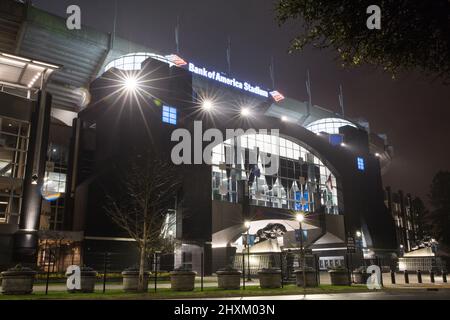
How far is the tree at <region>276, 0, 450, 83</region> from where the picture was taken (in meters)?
12.0

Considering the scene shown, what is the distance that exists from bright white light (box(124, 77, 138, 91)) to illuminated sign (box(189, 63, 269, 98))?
1300 cm

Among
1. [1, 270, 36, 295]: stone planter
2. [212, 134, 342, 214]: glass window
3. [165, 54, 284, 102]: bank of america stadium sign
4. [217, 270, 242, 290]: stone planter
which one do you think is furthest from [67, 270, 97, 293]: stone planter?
[165, 54, 284, 102]: bank of america stadium sign

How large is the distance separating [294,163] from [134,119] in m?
25.7

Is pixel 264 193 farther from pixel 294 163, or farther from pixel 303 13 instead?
pixel 303 13

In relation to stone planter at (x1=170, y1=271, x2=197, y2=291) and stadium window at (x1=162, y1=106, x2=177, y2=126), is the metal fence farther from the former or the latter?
stadium window at (x1=162, y1=106, x2=177, y2=126)

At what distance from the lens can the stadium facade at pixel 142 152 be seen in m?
40.8

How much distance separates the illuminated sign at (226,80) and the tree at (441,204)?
3002 cm

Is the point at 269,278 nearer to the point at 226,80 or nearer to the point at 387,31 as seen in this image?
the point at 387,31

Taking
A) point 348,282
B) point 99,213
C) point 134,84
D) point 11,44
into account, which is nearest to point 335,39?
point 348,282

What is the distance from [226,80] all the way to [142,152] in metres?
24.4

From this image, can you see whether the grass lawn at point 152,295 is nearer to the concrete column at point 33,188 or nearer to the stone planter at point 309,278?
the stone planter at point 309,278

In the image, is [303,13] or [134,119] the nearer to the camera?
[303,13]

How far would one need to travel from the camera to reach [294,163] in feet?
207

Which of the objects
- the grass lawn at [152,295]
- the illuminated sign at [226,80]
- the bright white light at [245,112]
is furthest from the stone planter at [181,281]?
the illuminated sign at [226,80]
